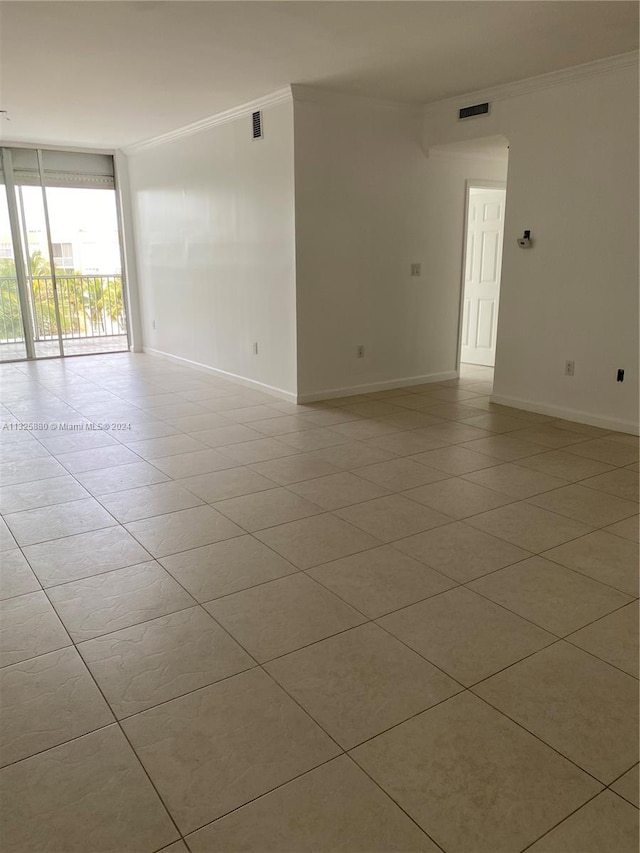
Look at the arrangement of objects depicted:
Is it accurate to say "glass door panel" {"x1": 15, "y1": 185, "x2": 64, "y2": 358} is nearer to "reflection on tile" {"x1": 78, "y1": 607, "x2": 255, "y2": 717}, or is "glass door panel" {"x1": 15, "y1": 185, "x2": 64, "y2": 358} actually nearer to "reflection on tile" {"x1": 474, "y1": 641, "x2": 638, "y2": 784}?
"reflection on tile" {"x1": 78, "y1": 607, "x2": 255, "y2": 717}

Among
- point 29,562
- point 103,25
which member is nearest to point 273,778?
point 29,562

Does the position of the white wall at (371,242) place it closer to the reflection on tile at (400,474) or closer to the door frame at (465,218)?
the door frame at (465,218)

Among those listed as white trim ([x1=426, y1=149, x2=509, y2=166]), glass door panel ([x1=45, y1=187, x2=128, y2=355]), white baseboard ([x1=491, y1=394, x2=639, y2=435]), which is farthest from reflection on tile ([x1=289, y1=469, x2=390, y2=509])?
glass door panel ([x1=45, y1=187, x2=128, y2=355])

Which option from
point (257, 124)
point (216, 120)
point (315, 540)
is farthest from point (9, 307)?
point (315, 540)

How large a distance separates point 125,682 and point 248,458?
217 cm

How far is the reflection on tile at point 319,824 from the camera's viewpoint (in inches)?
53.8

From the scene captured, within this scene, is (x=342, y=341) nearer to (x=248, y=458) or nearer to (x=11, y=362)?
(x=248, y=458)

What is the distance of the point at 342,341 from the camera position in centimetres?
554

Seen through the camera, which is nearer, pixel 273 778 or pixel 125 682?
pixel 273 778

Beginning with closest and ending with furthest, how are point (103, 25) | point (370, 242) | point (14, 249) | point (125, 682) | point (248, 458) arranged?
point (125, 682), point (103, 25), point (248, 458), point (370, 242), point (14, 249)

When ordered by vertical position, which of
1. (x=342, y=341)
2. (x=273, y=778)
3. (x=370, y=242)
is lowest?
(x=273, y=778)

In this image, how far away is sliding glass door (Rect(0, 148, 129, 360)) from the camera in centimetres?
740

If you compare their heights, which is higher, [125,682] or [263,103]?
[263,103]

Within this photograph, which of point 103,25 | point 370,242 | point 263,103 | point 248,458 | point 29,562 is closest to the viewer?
point 29,562
